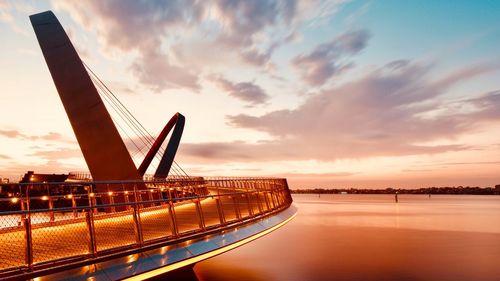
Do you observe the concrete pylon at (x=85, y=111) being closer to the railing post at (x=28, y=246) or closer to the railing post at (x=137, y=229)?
the railing post at (x=137, y=229)

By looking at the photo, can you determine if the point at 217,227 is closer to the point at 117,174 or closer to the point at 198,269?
the point at 198,269

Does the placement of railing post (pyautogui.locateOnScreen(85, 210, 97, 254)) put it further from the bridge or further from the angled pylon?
the angled pylon

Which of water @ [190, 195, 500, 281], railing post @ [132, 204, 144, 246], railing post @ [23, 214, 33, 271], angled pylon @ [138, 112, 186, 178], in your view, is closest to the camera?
railing post @ [23, 214, 33, 271]

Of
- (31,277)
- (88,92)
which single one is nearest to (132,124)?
(88,92)

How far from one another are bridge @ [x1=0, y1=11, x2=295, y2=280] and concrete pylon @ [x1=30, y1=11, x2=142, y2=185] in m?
0.05

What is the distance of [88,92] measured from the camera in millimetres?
22328

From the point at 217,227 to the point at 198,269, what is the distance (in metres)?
8.76

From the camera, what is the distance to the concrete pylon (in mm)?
21844

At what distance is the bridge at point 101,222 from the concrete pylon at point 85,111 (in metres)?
0.05

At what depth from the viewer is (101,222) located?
11.8 metres

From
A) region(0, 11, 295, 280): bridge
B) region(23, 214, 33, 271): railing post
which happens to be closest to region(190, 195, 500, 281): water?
region(0, 11, 295, 280): bridge

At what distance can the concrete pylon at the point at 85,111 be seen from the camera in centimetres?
2184

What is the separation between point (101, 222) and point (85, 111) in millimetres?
12132

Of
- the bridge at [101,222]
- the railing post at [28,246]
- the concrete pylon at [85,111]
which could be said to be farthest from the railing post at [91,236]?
the concrete pylon at [85,111]
